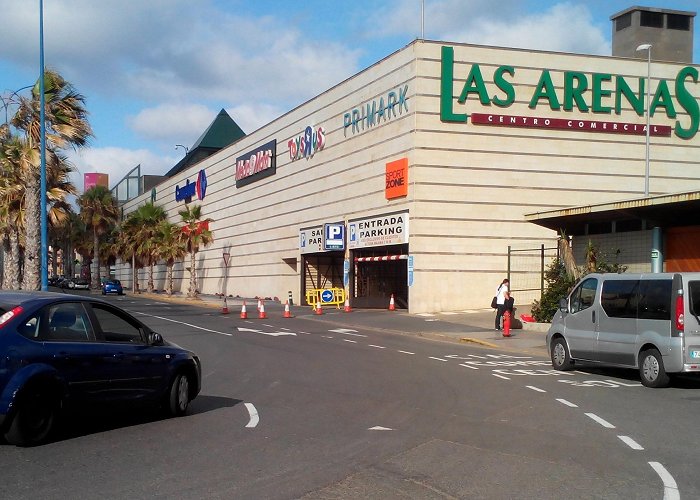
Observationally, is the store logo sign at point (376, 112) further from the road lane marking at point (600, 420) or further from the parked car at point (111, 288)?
the parked car at point (111, 288)

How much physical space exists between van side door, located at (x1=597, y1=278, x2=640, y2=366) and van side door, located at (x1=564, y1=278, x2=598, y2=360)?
0.24 m

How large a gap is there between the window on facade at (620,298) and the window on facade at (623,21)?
32.7 meters

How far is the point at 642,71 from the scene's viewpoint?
3794 cm

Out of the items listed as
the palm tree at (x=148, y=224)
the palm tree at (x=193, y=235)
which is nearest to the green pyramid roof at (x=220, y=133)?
the palm tree at (x=148, y=224)

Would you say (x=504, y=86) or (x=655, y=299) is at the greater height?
(x=504, y=86)

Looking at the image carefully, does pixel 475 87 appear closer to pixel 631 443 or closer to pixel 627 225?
pixel 627 225

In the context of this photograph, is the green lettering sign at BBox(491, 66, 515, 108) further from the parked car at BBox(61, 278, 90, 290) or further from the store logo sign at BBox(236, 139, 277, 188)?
the parked car at BBox(61, 278, 90, 290)

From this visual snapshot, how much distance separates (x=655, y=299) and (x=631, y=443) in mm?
5567

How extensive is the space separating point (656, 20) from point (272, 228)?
1056 inches

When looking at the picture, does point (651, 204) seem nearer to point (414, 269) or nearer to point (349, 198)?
point (414, 269)

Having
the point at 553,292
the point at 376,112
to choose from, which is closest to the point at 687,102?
the point at 376,112

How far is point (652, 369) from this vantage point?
13.2m

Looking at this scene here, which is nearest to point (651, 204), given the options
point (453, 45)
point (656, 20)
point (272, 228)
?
point (453, 45)

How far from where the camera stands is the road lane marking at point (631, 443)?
825cm
